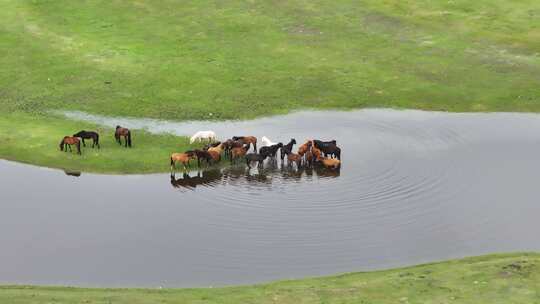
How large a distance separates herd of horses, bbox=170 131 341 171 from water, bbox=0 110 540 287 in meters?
0.66

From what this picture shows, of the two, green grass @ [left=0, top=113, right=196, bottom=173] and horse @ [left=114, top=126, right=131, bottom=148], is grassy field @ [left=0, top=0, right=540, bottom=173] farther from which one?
horse @ [left=114, top=126, right=131, bottom=148]

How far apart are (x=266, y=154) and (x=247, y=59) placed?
1713cm

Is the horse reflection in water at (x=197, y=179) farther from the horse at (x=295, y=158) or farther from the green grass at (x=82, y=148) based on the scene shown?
the horse at (x=295, y=158)

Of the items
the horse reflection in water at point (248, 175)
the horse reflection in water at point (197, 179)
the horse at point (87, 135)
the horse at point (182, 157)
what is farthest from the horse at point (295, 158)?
the horse at point (87, 135)

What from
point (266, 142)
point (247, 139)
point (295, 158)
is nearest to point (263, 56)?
point (247, 139)

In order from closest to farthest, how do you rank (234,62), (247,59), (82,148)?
(82,148) → (234,62) → (247,59)

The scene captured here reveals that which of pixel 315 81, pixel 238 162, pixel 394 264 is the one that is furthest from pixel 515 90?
pixel 394 264

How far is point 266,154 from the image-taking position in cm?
4238

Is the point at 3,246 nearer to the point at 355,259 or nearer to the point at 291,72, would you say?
the point at 355,259

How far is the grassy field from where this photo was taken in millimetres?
51156

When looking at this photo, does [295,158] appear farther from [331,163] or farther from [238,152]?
[238,152]

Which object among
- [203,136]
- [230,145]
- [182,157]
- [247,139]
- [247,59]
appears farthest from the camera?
[247,59]

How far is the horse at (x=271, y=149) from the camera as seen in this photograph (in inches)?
1670

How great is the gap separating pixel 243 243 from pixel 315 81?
73.3 ft
